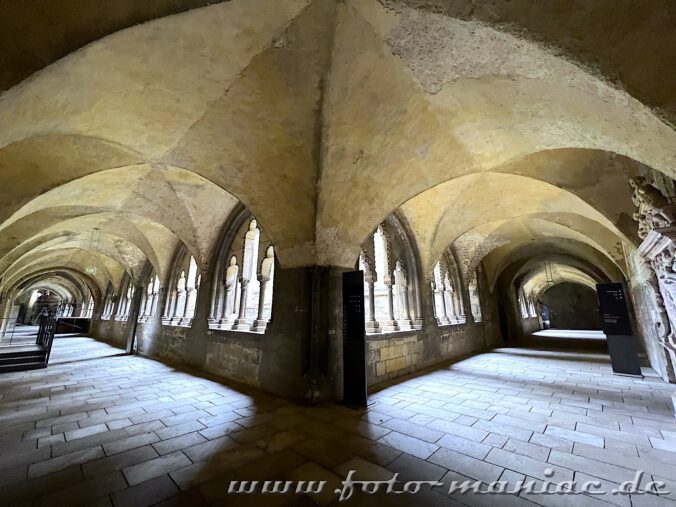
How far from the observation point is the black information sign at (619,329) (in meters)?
5.15

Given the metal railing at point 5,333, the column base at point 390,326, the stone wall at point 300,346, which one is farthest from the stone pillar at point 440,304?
the metal railing at point 5,333

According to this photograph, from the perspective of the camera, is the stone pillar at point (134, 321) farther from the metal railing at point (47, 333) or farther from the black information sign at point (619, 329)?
the black information sign at point (619, 329)

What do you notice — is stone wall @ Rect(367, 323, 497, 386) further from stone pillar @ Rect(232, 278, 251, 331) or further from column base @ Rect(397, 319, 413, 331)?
stone pillar @ Rect(232, 278, 251, 331)

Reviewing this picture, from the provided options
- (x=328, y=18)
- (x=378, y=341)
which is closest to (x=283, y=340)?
(x=378, y=341)

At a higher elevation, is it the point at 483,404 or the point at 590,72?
the point at 590,72

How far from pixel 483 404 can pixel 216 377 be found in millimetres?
4620

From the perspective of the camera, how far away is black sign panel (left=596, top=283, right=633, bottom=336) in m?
5.17

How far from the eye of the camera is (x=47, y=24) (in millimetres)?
1615

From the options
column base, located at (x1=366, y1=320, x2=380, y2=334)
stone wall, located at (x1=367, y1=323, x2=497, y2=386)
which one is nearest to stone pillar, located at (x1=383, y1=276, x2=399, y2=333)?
stone wall, located at (x1=367, y1=323, x2=497, y2=386)

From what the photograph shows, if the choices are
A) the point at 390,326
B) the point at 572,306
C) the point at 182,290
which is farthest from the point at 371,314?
the point at 572,306

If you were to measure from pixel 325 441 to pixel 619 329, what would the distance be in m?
6.24

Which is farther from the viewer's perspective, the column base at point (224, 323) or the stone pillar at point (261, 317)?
the column base at point (224, 323)

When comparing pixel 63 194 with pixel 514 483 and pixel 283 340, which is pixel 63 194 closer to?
pixel 283 340

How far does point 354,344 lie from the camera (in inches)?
145
